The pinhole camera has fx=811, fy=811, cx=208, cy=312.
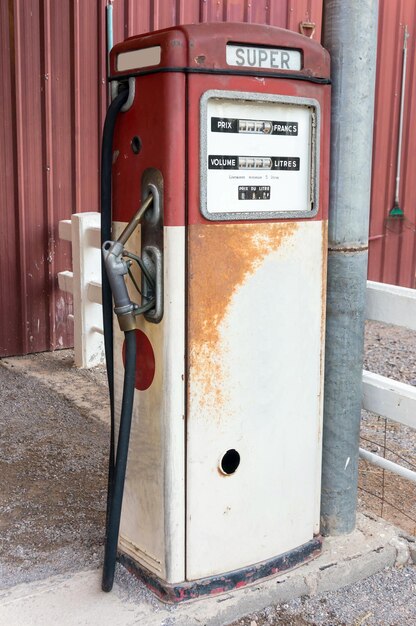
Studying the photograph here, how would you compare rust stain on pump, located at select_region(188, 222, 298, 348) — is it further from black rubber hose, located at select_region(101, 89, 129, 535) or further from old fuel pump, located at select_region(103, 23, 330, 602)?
black rubber hose, located at select_region(101, 89, 129, 535)

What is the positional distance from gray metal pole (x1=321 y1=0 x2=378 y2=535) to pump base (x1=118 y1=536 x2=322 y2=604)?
0.25 meters

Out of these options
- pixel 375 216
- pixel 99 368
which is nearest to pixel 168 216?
pixel 99 368

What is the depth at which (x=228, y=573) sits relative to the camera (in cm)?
275

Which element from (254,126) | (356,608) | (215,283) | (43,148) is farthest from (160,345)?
(43,148)

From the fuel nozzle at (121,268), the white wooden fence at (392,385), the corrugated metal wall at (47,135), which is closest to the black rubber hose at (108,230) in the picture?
the fuel nozzle at (121,268)

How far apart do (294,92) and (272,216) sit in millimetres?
402

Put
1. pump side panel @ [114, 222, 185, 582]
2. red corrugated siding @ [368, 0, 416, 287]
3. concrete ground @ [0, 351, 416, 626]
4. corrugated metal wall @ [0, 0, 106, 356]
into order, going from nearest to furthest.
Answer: pump side panel @ [114, 222, 185, 582] → concrete ground @ [0, 351, 416, 626] → corrugated metal wall @ [0, 0, 106, 356] → red corrugated siding @ [368, 0, 416, 287]

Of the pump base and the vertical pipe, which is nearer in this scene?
the pump base

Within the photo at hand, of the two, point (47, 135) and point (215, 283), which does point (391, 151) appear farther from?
point (215, 283)

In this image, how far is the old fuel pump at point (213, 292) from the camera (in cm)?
244

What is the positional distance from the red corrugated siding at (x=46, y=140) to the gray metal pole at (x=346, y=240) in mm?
3461

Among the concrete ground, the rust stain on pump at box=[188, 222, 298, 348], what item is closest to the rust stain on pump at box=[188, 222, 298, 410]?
the rust stain on pump at box=[188, 222, 298, 348]

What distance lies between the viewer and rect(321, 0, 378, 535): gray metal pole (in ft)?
9.14

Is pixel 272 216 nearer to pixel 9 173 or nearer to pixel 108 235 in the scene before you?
pixel 108 235
